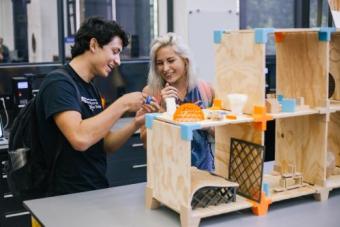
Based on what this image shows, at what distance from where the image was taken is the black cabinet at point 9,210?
318 centimetres

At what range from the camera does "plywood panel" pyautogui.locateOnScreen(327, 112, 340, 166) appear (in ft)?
6.76

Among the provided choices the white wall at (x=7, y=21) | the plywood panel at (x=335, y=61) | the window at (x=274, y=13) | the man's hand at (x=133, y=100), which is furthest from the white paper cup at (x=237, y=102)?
the white wall at (x=7, y=21)

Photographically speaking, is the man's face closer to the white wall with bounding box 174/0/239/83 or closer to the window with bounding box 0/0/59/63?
the white wall with bounding box 174/0/239/83

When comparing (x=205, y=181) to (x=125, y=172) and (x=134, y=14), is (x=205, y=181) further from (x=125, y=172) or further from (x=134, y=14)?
(x=134, y=14)

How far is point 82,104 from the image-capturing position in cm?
197

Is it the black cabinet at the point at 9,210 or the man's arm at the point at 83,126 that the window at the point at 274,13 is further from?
the man's arm at the point at 83,126

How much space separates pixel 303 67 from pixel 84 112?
874mm

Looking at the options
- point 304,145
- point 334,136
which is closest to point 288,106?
point 304,145

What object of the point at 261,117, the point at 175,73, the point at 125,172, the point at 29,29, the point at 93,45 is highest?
the point at 29,29

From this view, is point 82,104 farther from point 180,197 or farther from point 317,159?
point 317,159

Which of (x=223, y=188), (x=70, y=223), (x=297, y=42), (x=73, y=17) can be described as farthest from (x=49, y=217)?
(x=73, y=17)

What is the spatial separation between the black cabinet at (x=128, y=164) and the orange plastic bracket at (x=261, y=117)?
6.88 feet

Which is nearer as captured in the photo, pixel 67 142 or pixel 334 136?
pixel 67 142

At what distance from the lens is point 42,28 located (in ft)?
17.3
